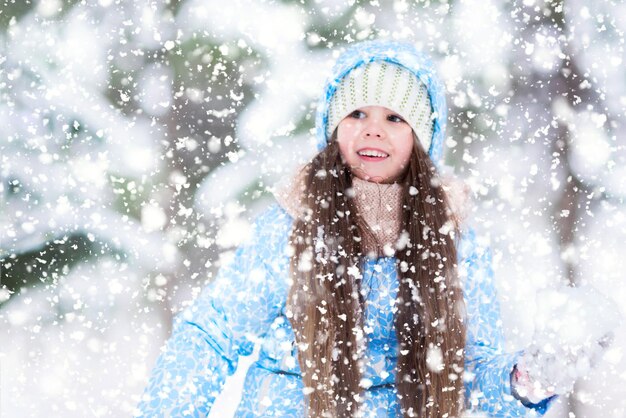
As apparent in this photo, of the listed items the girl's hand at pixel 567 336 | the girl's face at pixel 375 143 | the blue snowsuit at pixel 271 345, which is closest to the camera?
the girl's hand at pixel 567 336

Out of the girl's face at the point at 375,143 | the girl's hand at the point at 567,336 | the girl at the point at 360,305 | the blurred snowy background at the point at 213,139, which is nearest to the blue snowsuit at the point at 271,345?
the girl at the point at 360,305

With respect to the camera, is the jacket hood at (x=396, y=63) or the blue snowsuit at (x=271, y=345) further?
the jacket hood at (x=396, y=63)

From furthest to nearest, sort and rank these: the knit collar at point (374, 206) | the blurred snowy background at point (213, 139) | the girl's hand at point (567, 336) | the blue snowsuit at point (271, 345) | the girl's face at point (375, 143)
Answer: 1. the blurred snowy background at point (213, 139)
2. the girl's face at point (375, 143)
3. the knit collar at point (374, 206)
4. the blue snowsuit at point (271, 345)
5. the girl's hand at point (567, 336)

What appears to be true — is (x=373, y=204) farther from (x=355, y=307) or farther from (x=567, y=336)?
(x=567, y=336)

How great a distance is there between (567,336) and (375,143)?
866 millimetres

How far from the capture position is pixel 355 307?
2.16 meters

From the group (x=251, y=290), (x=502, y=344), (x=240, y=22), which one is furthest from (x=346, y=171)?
(x=240, y=22)

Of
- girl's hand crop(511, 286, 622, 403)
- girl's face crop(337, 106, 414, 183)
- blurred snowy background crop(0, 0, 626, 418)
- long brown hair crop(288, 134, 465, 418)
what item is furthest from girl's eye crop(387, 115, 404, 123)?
blurred snowy background crop(0, 0, 626, 418)

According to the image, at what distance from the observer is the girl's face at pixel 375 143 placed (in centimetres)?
236

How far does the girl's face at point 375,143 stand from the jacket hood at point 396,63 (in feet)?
0.43

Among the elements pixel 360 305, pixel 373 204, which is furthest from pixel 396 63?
pixel 360 305

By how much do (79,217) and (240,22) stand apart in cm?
204

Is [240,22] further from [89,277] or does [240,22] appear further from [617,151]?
[617,151]

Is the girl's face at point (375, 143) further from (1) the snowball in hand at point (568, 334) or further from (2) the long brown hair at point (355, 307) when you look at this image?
(1) the snowball in hand at point (568, 334)
